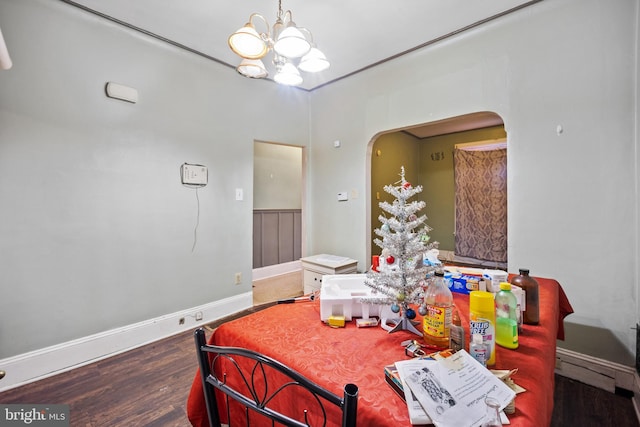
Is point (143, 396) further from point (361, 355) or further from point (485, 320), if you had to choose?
point (485, 320)

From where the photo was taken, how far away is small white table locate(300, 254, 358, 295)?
3037 mm

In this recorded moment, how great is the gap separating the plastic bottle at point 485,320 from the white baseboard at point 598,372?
175 centimetres

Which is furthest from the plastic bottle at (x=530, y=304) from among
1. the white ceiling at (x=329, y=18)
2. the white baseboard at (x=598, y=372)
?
the white ceiling at (x=329, y=18)

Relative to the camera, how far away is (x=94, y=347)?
2.19 m

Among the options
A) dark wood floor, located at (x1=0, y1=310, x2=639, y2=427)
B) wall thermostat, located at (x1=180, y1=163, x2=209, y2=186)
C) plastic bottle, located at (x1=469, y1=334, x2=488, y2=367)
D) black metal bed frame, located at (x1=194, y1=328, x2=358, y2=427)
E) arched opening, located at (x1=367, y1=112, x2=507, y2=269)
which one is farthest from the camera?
arched opening, located at (x1=367, y1=112, x2=507, y2=269)

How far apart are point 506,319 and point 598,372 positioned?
66.6 inches

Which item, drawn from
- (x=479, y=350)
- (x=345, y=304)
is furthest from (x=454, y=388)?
(x=345, y=304)

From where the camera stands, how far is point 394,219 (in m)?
1.12

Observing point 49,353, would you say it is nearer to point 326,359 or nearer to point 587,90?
point 326,359

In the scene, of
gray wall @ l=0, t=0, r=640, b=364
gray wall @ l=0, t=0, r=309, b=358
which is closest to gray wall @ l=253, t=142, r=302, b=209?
gray wall @ l=0, t=0, r=309, b=358

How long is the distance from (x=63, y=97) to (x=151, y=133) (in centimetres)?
61

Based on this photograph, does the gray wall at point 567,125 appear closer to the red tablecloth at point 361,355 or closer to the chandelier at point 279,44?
the red tablecloth at point 361,355

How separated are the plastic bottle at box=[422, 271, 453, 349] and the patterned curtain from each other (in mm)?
4440

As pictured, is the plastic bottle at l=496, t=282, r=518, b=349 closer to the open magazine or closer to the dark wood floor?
the open magazine
